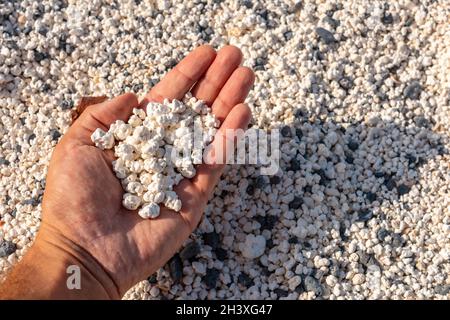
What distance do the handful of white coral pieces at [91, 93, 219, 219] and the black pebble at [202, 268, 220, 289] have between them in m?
0.35

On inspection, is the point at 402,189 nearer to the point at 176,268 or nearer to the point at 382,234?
the point at 382,234

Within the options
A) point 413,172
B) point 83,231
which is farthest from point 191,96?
point 413,172

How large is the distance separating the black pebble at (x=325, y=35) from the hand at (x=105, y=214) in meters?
0.81

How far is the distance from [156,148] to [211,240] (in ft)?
1.55

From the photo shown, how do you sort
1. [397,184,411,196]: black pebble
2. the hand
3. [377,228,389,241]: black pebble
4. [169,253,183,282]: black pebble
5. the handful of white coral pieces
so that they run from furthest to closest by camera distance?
[397,184,411,196]: black pebble < [377,228,389,241]: black pebble < [169,253,183,282]: black pebble < the handful of white coral pieces < the hand

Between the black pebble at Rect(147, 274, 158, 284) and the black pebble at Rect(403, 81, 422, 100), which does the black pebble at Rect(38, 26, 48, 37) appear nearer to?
the black pebble at Rect(147, 274, 158, 284)

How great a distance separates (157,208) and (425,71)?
153cm

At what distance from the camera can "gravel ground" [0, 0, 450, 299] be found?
253 centimetres

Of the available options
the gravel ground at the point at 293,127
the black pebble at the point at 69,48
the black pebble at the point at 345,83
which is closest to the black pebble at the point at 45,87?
the gravel ground at the point at 293,127

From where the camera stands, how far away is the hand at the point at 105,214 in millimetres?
2236

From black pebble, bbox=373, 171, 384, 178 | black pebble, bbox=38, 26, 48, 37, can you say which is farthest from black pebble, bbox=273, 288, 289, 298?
black pebble, bbox=38, 26, 48, 37

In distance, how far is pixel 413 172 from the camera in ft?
8.99

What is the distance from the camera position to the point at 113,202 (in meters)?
2.30

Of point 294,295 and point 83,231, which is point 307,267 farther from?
point 83,231
